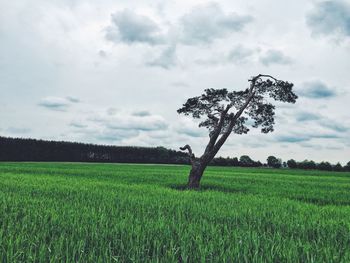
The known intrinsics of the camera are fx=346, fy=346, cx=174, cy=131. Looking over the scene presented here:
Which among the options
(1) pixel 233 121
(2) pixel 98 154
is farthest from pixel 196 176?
(2) pixel 98 154

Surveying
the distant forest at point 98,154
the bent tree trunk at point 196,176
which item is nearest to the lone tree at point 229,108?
the bent tree trunk at point 196,176

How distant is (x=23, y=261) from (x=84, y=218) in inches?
99.7

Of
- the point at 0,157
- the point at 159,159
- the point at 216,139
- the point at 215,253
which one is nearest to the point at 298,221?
the point at 215,253

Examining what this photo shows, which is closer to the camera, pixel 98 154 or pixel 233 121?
pixel 233 121

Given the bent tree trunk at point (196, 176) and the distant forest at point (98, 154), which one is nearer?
the bent tree trunk at point (196, 176)

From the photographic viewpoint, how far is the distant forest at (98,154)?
69.1 meters

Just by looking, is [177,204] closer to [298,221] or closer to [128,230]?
[298,221]

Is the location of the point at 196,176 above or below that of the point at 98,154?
below

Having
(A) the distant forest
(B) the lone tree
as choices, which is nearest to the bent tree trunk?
(B) the lone tree

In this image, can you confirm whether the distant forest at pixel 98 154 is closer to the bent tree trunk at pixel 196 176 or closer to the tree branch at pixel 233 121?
the tree branch at pixel 233 121

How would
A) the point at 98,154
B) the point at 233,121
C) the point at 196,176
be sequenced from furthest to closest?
the point at 98,154
the point at 233,121
the point at 196,176

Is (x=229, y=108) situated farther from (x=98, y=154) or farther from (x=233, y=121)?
(x=98, y=154)

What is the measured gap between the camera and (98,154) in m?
81.0

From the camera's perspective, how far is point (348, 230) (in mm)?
6500
